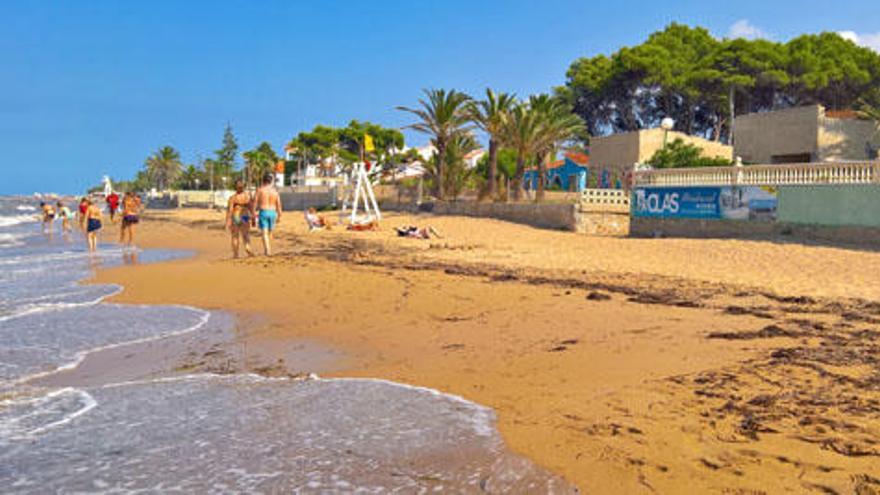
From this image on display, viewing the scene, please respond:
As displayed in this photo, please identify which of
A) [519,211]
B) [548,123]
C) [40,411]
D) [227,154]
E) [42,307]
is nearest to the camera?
[40,411]

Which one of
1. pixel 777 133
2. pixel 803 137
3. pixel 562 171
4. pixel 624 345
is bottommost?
pixel 624 345

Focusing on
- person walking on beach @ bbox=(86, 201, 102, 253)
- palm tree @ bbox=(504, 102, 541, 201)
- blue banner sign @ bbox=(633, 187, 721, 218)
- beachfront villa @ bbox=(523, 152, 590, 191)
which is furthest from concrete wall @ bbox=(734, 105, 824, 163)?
person walking on beach @ bbox=(86, 201, 102, 253)

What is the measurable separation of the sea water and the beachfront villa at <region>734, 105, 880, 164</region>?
1197 inches

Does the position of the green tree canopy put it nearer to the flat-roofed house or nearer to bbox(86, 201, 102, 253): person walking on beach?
the flat-roofed house

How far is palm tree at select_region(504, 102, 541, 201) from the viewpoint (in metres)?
26.3

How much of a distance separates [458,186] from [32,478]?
99.7ft

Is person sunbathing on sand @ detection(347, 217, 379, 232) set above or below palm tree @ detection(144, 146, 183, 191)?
below

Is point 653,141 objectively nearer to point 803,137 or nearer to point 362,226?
point 803,137

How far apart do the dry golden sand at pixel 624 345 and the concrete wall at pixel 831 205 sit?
5.75ft

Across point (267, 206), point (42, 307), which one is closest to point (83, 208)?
point (267, 206)

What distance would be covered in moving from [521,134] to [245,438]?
24.2 meters

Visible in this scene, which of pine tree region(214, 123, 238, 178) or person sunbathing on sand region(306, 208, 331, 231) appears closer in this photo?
person sunbathing on sand region(306, 208, 331, 231)

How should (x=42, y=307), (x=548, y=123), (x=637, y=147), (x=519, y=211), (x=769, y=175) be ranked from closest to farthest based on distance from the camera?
(x=42, y=307), (x=769, y=175), (x=519, y=211), (x=548, y=123), (x=637, y=147)

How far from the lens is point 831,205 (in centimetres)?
1459
